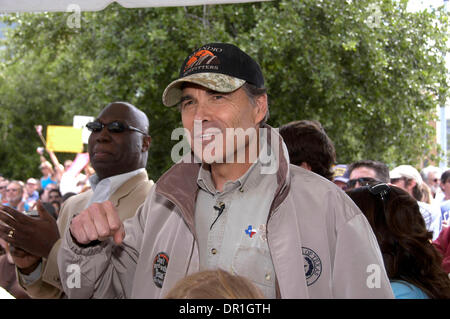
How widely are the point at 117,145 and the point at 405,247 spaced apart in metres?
1.80

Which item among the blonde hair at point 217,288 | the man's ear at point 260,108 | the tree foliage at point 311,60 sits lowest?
the tree foliage at point 311,60

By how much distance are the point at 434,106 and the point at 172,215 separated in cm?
1091

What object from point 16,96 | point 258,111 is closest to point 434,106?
point 258,111

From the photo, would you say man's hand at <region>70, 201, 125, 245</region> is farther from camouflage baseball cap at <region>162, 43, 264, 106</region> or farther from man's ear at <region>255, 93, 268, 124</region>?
man's ear at <region>255, 93, 268, 124</region>

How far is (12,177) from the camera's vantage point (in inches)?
1163

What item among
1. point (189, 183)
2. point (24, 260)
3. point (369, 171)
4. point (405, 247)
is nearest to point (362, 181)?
point (369, 171)

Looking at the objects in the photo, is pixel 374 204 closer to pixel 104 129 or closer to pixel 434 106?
pixel 104 129

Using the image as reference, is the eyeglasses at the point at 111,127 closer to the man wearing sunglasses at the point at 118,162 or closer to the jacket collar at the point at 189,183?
the man wearing sunglasses at the point at 118,162

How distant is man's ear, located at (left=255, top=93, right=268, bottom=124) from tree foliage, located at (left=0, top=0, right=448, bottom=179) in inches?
308

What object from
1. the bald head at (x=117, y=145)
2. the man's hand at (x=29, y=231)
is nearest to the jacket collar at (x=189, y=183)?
the man's hand at (x=29, y=231)

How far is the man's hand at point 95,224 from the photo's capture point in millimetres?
1756

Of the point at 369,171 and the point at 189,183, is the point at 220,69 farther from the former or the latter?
the point at 369,171

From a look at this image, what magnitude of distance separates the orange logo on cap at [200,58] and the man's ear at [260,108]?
0.25 metres

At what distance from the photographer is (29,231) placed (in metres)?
2.08
